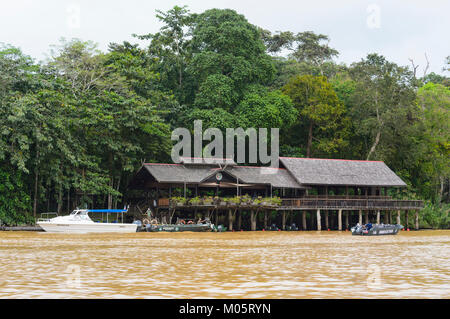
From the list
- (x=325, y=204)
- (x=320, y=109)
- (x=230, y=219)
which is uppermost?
(x=320, y=109)

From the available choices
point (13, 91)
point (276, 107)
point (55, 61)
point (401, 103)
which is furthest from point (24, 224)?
point (401, 103)

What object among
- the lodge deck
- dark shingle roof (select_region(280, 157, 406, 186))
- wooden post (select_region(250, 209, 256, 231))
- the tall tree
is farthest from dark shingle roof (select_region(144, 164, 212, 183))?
the tall tree

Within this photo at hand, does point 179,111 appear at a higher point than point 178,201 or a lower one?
higher

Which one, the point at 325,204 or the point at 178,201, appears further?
the point at 325,204

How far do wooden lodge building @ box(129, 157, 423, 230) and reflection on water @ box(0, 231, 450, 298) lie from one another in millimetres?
19350

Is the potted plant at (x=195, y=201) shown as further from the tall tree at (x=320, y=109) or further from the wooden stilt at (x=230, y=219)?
the tall tree at (x=320, y=109)

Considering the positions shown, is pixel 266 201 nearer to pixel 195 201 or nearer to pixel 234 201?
pixel 234 201

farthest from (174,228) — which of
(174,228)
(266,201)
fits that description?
(266,201)

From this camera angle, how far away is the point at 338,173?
4969cm

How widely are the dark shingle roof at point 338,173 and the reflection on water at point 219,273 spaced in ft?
75.6

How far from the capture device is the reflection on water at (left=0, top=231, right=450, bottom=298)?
1313 centimetres

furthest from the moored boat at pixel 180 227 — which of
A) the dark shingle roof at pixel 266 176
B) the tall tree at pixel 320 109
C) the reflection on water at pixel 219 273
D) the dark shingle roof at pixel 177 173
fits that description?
the tall tree at pixel 320 109

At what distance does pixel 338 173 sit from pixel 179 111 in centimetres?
1489

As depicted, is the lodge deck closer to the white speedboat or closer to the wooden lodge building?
the wooden lodge building
